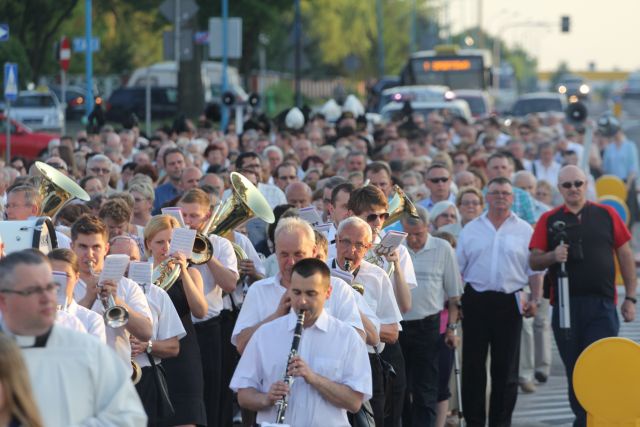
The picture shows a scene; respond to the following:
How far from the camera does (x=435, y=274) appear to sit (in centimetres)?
1183

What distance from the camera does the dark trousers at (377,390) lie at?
938 cm

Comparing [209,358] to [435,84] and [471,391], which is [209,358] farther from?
[435,84]

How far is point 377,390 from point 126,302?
1.69 meters

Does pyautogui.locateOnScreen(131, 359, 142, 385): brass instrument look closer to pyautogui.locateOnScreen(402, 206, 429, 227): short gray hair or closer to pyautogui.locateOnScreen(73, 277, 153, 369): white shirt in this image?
pyautogui.locateOnScreen(73, 277, 153, 369): white shirt

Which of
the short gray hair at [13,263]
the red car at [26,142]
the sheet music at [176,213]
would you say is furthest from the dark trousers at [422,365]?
the red car at [26,142]

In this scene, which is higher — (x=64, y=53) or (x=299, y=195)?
(x=64, y=53)

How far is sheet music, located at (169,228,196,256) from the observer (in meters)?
9.45

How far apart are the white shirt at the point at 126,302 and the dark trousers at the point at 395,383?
216 centimetres

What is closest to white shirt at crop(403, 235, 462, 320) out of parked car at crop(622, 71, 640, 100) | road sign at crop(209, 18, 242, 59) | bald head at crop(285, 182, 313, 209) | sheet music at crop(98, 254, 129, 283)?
bald head at crop(285, 182, 313, 209)

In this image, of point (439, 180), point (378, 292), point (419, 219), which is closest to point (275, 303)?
point (378, 292)

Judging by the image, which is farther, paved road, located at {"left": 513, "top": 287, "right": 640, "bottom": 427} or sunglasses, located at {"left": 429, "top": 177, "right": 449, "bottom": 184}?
sunglasses, located at {"left": 429, "top": 177, "right": 449, "bottom": 184}

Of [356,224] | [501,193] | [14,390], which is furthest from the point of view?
[501,193]

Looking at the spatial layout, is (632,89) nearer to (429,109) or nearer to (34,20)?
(429,109)

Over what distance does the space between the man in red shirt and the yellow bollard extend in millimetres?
1856
